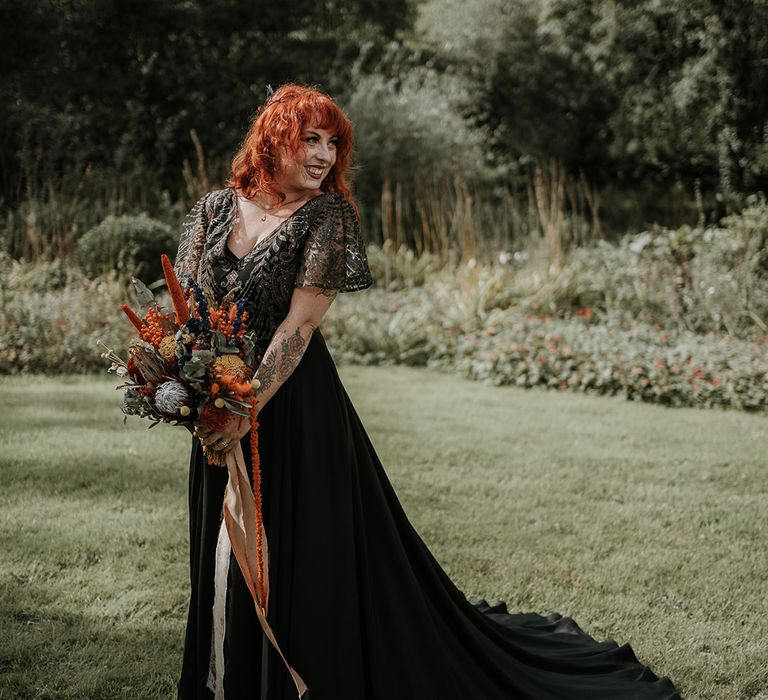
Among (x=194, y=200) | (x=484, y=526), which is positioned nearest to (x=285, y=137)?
(x=484, y=526)

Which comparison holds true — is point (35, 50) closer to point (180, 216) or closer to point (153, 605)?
point (180, 216)

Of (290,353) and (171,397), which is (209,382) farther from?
(290,353)

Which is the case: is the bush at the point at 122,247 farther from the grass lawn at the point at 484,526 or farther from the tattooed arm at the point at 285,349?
the tattooed arm at the point at 285,349

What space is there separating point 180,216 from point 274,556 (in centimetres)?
974

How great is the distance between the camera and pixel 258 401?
2.09 m

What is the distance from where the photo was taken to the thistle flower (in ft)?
6.22

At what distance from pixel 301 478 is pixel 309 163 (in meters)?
0.84

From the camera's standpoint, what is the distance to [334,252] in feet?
7.02

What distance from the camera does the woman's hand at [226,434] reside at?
2.04 m

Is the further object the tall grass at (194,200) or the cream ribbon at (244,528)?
the tall grass at (194,200)

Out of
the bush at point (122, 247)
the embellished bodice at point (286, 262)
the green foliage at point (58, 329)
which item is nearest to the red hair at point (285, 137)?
the embellished bodice at point (286, 262)

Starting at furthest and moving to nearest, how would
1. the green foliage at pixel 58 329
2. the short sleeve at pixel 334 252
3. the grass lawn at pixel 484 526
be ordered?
the green foliage at pixel 58 329, the grass lawn at pixel 484 526, the short sleeve at pixel 334 252

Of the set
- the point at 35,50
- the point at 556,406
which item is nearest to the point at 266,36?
the point at 35,50

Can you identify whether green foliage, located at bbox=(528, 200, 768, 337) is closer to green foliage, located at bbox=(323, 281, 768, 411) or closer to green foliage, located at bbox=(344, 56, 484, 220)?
green foliage, located at bbox=(323, 281, 768, 411)
